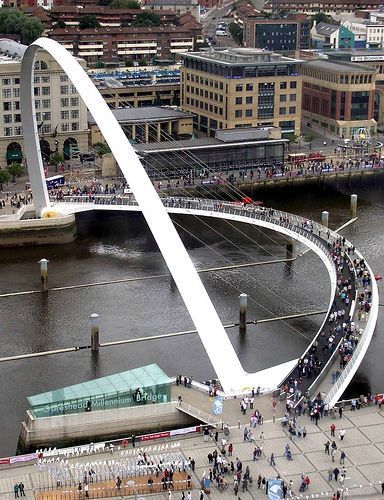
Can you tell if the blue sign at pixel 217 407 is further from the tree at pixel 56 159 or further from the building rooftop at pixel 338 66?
the building rooftop at pixel 338 66

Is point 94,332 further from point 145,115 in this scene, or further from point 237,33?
point 237,33

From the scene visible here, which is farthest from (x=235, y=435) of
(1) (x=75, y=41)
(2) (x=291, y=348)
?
(1) (x=75, y=41)

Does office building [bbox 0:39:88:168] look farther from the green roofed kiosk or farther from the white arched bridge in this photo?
the green roofed kiosk

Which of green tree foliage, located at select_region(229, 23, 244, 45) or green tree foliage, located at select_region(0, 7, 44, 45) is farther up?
green tree foliage, located at select_region(0, 7, 44, 45)

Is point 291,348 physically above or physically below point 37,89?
below

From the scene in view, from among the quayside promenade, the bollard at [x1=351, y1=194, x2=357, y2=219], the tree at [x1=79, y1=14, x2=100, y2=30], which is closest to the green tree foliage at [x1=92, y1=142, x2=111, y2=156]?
the bollard at [x1=351, y1=194, x2=357, y2=219]

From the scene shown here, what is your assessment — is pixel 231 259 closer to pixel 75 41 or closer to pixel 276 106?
pixel 276 106
